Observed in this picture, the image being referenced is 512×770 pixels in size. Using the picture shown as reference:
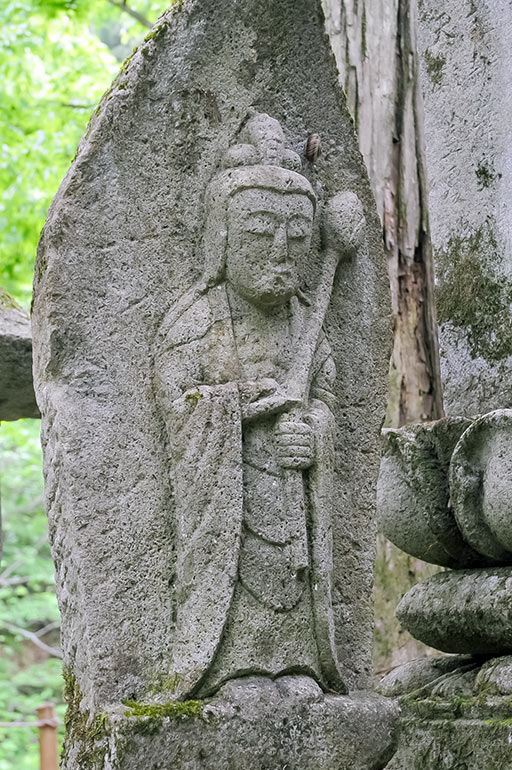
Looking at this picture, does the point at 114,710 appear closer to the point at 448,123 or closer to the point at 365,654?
the point at 365,654

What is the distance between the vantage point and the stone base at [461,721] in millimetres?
3006

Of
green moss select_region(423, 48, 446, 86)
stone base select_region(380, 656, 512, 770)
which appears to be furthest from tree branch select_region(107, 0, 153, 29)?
stone base select_region(380, 656, 512, 770)

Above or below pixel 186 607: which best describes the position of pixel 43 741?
below

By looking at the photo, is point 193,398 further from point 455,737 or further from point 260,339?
point 455,737

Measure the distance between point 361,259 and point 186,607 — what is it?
1181 mm

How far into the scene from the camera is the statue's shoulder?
297cm

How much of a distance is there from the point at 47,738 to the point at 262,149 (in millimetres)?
3601

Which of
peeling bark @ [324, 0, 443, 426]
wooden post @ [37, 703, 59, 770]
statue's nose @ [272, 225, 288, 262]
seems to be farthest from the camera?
peeling bark @ [324, 0, 443, 426]

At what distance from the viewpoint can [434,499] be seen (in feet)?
11.3

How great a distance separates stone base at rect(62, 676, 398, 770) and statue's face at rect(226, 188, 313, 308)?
1.01 metres

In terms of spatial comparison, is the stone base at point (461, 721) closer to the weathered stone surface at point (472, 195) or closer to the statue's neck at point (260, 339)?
the weathered stone surface at point (472, 195)

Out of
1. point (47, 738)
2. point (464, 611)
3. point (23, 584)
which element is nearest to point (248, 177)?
point (464, 611)

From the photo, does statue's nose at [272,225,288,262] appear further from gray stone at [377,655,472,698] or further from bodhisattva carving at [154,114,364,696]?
gray stone at [377,655,472,698]

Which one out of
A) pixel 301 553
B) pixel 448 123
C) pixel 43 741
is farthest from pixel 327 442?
pixel 43 741
